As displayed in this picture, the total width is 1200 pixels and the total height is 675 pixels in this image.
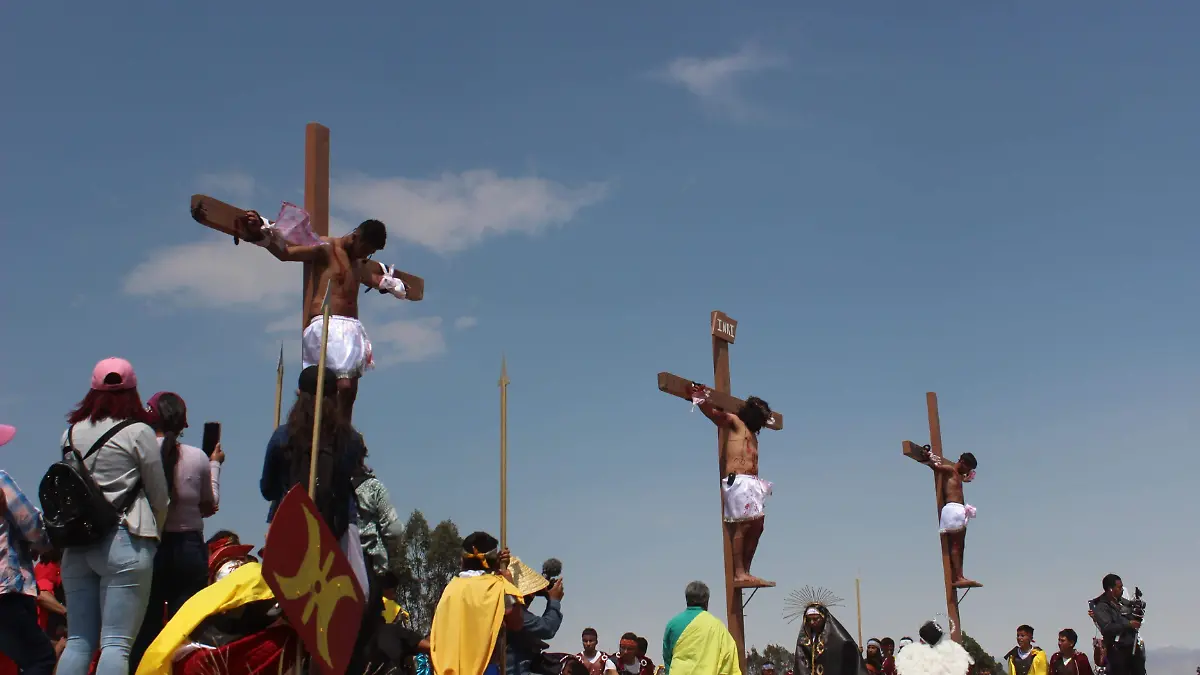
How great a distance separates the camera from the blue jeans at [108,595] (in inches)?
191

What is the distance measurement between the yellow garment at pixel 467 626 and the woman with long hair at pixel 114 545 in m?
1.74

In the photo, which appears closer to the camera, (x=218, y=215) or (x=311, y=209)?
(x=218, y=215)

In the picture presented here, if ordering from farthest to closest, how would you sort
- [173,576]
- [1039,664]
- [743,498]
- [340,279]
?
[1039,664] → [743,498] → [340,279] → [173,576]

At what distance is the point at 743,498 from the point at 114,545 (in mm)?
7147

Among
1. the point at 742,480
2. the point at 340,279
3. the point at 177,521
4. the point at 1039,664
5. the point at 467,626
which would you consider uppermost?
the point at 340,279

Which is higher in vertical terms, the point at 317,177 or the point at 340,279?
the point at 317,177

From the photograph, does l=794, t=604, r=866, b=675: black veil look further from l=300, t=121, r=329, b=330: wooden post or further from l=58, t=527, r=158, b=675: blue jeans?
l=58, t=527, r=158, b=675: blue jeans

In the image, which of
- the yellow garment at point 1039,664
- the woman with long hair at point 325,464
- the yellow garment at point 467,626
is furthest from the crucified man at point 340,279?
the yellow garment at point 1039,664

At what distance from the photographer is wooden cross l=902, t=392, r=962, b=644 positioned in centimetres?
1585

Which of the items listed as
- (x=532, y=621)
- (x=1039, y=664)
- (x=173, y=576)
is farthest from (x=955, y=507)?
(x=173, y=576)

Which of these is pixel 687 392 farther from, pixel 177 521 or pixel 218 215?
pixel 177 521

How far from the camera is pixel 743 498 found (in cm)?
1131

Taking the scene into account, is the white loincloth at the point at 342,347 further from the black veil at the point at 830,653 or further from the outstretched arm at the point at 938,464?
the outstretched arm at the point at 938,464

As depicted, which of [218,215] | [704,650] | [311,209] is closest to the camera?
[218,215]
